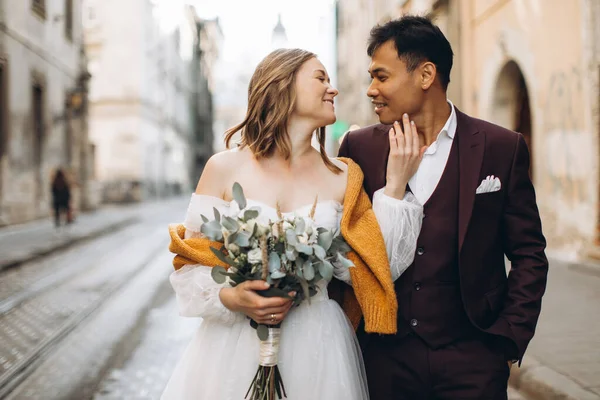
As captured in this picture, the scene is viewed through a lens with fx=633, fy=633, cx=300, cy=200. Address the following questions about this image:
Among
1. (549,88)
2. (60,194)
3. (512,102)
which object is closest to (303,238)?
(549,88)

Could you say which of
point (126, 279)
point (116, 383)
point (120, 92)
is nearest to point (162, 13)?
point (120, 92)

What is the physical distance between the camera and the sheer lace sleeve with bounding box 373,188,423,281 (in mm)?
2266

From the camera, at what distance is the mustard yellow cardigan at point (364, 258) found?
2.23 meters

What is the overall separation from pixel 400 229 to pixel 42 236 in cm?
Result: 1371

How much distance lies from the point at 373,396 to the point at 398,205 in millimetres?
725

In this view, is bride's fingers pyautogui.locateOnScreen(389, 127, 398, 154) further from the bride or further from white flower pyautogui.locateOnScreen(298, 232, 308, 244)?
white flower pyautogui.locateOnScreen(298, 232, 308, 244)

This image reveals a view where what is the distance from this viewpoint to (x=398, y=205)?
2.28 meters

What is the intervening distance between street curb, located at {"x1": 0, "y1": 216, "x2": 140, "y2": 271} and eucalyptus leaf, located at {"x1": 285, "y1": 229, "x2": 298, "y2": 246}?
8.99 m

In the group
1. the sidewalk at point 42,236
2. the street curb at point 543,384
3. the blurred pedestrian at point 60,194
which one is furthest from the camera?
the blurred pedestrian at point 60,194

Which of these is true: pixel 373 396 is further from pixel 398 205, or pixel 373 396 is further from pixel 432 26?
pixel 432 26

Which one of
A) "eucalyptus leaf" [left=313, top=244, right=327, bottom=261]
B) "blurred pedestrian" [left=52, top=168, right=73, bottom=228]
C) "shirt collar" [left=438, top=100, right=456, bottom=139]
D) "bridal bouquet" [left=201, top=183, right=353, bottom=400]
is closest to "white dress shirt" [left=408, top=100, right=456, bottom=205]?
"shirt collar" [left=438, top=100, right=456, bottom=139]

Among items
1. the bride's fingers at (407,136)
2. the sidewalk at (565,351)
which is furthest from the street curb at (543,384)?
the bride's fingers at (407,136)

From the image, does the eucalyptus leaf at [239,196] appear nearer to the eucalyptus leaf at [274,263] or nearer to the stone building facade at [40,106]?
the eucalyptus leaf at [274,263]

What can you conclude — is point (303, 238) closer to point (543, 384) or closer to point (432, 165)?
point (432, 165)
